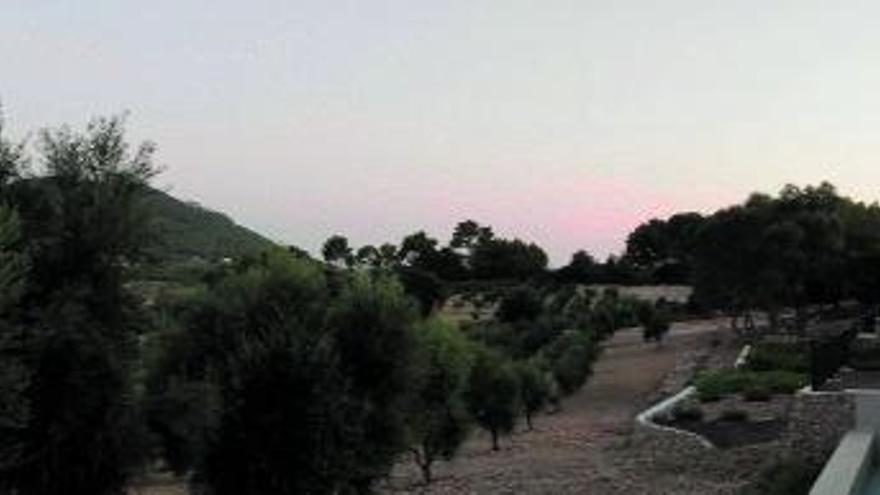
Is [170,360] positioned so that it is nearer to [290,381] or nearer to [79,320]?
[290,381]

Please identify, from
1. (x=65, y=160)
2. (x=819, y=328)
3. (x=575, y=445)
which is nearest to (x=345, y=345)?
(x=65, y=160)

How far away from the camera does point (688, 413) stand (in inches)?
1607

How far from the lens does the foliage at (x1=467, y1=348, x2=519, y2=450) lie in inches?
1907

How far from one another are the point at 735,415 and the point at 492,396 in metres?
12.2

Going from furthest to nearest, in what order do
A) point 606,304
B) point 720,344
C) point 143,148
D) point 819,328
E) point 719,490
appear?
point 606,304, point 720,344, point 819,328, point 719,490, point 143,148

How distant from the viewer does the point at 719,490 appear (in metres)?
29.0

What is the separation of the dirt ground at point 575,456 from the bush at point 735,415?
9.67 ft

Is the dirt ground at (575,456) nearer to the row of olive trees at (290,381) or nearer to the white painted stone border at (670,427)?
the white painted stone border at (670,427)

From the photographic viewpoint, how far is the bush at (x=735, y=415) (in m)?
38.0

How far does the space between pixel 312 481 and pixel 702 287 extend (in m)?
54.7

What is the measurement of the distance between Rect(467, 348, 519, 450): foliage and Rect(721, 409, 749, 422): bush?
36.3 feet

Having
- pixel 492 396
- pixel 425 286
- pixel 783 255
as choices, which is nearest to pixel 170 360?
pixel 492 396

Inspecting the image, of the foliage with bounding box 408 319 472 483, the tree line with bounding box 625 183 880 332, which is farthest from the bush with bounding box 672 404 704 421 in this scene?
the tree line with bounding box 625 183 880 332

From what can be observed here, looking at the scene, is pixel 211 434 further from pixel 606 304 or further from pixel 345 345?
pixel 606 304
